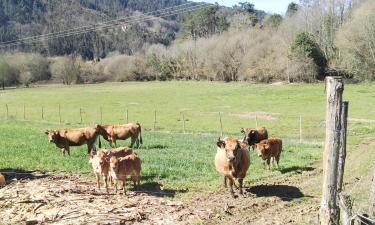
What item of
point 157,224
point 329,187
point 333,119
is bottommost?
point 157,224

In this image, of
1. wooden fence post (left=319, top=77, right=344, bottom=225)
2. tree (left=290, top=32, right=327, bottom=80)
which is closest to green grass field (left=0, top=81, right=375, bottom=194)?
tree (left=290, top=32, right=327, bottom=80)

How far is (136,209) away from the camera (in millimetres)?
13961

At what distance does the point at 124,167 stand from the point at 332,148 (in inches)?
323

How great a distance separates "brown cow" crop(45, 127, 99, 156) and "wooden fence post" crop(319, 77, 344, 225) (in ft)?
55.5

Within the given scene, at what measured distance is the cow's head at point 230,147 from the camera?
14.5 m

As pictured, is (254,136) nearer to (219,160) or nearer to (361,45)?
(219,160)

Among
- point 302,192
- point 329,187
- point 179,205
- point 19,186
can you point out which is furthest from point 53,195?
point 329,187

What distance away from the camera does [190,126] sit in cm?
4334

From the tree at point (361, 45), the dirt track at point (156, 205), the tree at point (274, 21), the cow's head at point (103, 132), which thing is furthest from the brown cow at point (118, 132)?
the tree at point (274, 21)

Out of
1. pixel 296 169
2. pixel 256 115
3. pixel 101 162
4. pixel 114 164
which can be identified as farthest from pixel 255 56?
pixel 114 164

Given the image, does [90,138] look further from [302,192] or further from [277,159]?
[302,192]

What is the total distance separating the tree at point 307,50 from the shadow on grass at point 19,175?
64.3 meters

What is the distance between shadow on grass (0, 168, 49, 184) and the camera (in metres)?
18.5

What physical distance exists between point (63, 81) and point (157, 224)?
4471 inches
